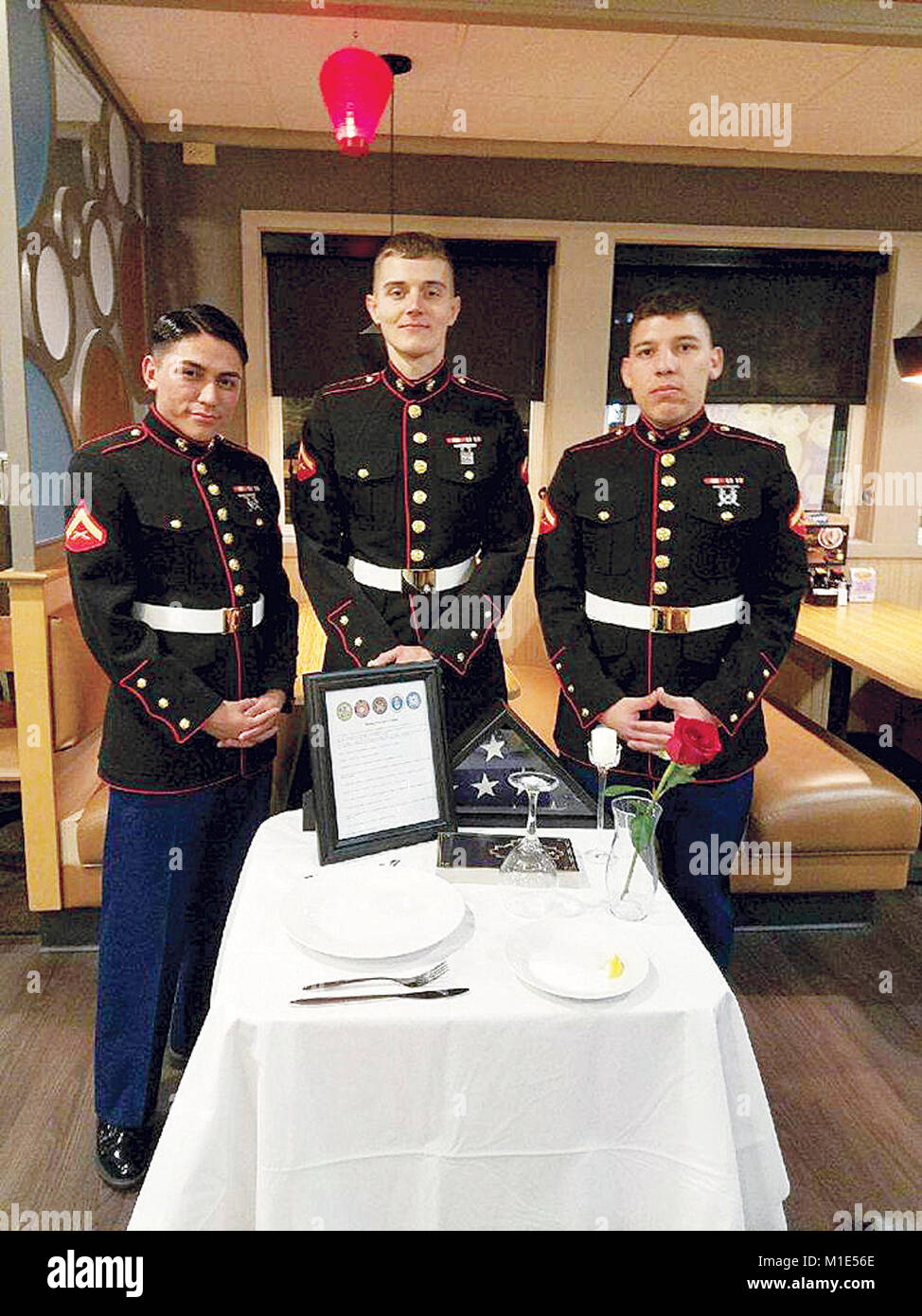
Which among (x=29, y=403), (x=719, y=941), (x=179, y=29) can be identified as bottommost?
(x=719, y=941)

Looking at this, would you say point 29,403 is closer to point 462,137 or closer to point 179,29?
point 179,29

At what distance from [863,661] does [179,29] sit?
2.90 metres

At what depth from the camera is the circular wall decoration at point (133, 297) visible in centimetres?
354

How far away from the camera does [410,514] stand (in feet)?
6.39

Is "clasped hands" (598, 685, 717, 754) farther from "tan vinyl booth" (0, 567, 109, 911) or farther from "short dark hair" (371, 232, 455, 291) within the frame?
"tan vinyl booth" (0, 567, 109, 911)

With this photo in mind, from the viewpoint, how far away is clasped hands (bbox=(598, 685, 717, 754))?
188 centimetres

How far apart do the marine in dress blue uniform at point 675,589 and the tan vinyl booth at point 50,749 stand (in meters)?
1.36

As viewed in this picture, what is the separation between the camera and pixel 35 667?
2.48 metres

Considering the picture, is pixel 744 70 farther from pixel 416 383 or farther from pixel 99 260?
pixel 99 260

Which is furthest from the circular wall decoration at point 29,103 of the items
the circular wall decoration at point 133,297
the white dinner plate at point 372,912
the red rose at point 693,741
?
the red rose at point 693,741

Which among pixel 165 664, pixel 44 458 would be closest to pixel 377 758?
pixel 165 664

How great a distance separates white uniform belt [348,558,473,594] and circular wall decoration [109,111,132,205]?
7.63ft

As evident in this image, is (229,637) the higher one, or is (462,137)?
(462,137)
